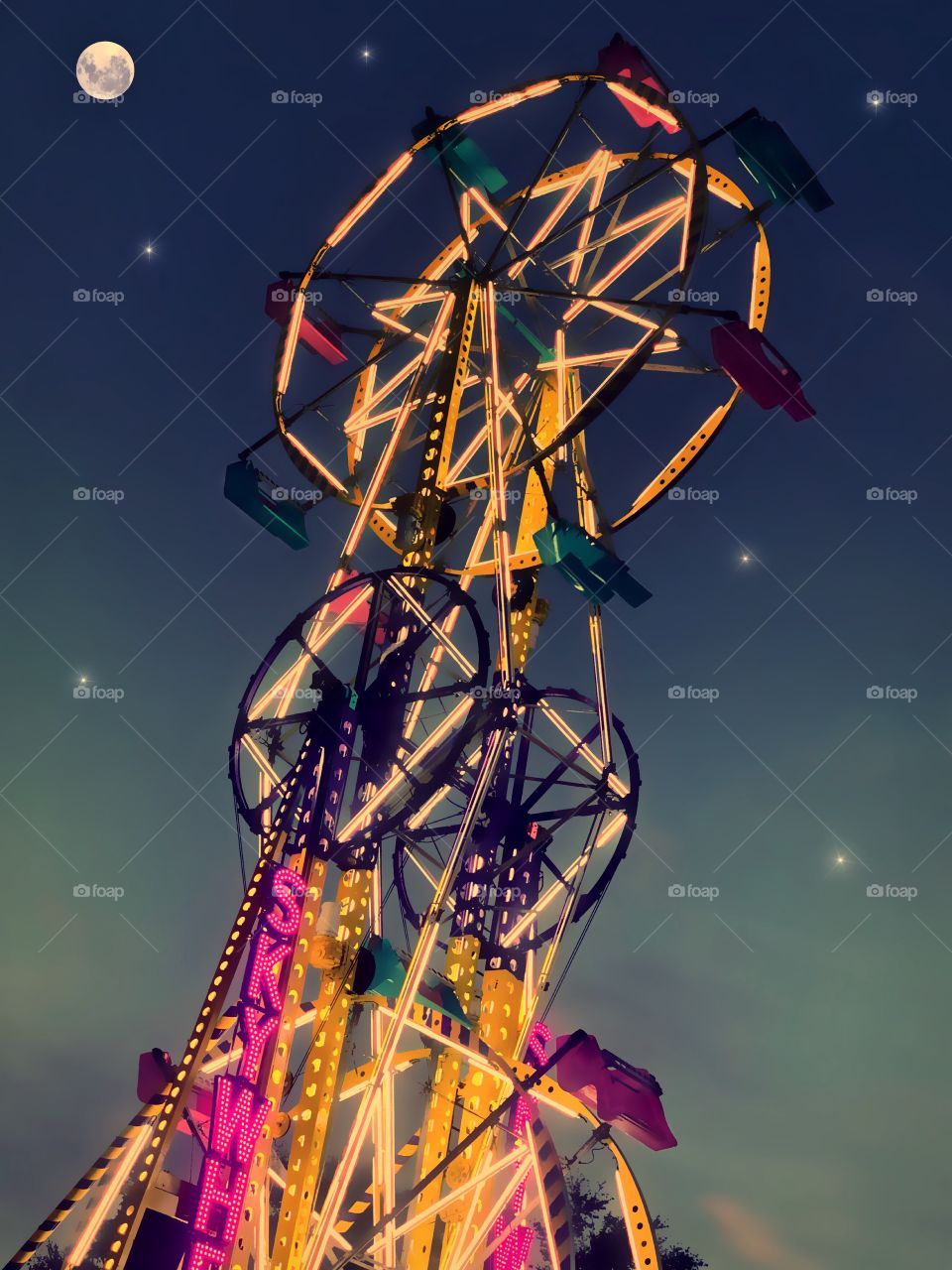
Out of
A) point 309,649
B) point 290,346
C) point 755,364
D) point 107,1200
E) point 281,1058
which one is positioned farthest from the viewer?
point 290,346

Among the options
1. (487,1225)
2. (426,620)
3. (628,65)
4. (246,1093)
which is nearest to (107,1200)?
(246,1093)

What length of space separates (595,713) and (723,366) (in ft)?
19.4

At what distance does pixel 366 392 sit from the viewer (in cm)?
2083

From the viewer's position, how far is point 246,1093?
11758 mm

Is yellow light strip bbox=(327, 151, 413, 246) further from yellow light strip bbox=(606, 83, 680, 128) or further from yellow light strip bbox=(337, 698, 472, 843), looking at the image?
yellow light strip bbox=(337, 698, 472, 843)

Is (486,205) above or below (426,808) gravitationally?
above

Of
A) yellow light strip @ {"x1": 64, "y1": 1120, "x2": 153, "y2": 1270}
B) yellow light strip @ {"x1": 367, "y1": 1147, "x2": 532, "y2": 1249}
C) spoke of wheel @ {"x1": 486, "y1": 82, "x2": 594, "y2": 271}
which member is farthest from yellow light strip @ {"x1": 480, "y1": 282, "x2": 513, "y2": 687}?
yellow light strip @ {"x1": 64, "y1": 1120, "x2": 153, "y2": 1270}

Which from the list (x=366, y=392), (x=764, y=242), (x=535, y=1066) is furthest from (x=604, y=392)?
(x=535, y=1066)

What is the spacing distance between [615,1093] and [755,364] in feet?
35.1

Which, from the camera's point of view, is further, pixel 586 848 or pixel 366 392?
pixel 366 392

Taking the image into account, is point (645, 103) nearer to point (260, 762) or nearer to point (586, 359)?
point (586, 359)

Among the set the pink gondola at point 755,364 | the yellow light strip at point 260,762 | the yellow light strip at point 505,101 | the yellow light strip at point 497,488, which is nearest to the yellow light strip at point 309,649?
the yellow light strip at point 260,762

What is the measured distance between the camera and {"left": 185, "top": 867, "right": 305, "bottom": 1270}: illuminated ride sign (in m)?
11.2

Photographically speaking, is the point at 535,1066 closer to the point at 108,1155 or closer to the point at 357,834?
the point at 357,834
